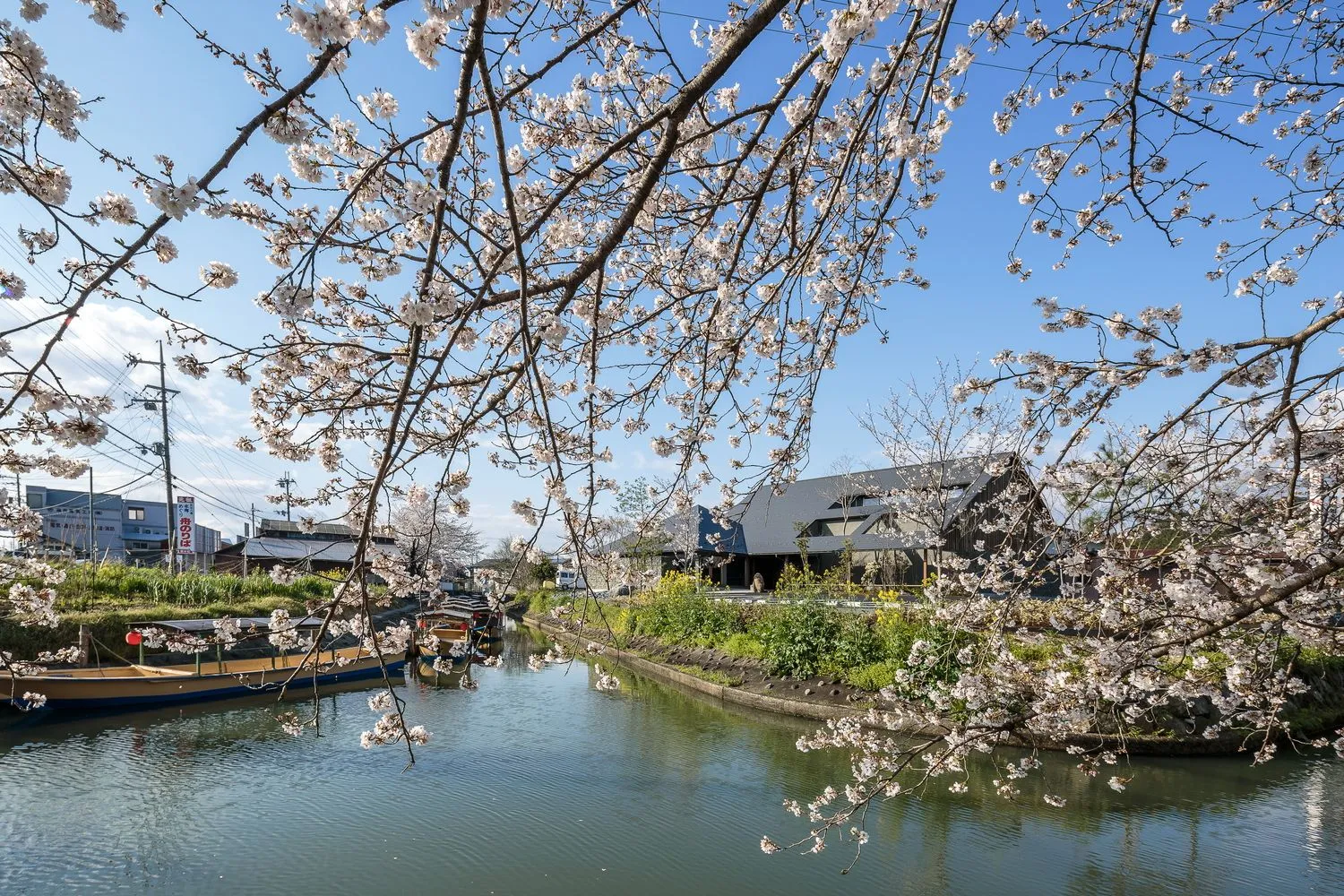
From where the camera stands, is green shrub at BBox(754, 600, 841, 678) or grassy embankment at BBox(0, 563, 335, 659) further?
grassy embankment at BBox(0, 563, 335, 659)

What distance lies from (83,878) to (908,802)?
6.38 meters

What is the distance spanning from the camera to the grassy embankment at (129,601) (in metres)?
10.3

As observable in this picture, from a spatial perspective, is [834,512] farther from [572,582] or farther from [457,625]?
[572,582]

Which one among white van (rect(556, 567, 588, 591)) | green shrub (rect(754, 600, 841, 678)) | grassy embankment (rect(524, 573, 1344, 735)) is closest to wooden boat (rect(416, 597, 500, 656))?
white van (rect(556, 567, 588, 591))

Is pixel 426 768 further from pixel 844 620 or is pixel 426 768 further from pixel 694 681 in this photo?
pixel 844 620

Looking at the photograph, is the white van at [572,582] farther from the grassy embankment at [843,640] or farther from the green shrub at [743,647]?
the green shrub at [743,647]

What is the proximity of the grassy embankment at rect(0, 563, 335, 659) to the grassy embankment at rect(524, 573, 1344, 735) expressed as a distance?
649 cm

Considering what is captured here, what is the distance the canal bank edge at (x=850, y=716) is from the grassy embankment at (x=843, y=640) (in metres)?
0.19

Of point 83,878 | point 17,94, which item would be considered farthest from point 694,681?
point 17,94

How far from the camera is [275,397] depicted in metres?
2.59

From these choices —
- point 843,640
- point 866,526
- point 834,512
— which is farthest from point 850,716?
point 834,512

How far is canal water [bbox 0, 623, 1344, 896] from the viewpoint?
497cm

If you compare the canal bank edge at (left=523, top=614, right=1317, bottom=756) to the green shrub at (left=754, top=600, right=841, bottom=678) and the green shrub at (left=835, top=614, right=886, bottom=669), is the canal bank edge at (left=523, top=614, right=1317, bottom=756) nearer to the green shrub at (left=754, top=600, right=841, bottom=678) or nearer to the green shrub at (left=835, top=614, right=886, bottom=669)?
the green shrub at (left=754, top=600, right=841, bottom=678)

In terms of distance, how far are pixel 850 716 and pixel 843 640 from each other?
1716 mm
